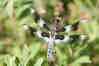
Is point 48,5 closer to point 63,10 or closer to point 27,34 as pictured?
point 63,10

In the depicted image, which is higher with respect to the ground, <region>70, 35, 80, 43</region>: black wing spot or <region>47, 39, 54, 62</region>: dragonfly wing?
<region>70, 35, 80, 43</region>: black wing spot

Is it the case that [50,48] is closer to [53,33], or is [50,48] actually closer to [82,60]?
[53,33]

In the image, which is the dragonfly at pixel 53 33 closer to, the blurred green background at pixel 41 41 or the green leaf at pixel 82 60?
the blurred green background at pixel 41 41

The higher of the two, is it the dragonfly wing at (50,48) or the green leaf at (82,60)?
the dragonfly wing at (50,48)

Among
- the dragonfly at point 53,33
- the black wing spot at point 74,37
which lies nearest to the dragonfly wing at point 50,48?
the dragonfly at point 53,33

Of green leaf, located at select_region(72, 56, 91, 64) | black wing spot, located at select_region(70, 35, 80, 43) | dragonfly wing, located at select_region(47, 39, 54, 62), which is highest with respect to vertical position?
black wing spot, located at select_region(70, 35, 80, 43)

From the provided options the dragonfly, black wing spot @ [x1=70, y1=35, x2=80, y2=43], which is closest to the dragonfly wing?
the dragonfly

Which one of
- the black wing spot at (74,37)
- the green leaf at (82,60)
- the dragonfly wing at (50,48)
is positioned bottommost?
the green leaf at (82,60)

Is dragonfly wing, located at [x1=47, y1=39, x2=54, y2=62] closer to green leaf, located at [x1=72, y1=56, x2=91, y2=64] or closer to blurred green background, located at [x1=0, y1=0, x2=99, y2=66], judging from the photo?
blurred green background, located at [x1=0, y1=0, x2=99, y2=66]

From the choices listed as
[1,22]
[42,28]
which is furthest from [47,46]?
[1,22]
